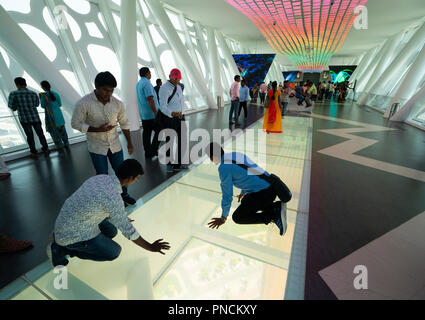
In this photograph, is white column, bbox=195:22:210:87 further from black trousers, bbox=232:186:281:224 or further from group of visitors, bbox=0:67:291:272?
black trousers, bbox=232:186:281:224

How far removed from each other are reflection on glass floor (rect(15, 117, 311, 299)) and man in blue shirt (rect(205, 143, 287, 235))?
17cm

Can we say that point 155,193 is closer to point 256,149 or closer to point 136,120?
point 256,149

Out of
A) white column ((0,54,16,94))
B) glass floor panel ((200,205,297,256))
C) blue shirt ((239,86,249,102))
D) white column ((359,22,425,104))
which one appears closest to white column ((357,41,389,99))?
white column ((359,22,425,104))

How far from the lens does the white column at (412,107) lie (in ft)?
26.8

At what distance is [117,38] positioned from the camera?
771cm

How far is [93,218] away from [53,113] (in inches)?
188

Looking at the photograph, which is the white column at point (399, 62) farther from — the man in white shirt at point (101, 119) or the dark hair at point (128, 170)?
the dark hair at point (128, 170)

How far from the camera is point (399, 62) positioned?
12.2 m

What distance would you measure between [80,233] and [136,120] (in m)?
6.27

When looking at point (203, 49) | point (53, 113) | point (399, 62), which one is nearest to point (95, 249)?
point (53, 113)

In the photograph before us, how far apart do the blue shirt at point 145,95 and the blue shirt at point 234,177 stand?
9.23ft

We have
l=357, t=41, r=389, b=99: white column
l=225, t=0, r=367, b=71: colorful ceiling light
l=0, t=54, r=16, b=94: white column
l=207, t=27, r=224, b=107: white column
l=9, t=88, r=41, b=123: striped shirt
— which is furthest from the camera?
l=357, t=41, r=389, b=99: white column

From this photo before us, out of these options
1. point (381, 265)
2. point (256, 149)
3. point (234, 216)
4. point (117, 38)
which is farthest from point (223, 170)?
point (117, 38)

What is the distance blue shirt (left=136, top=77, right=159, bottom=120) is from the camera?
421 cm
